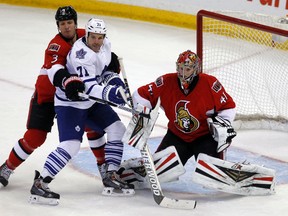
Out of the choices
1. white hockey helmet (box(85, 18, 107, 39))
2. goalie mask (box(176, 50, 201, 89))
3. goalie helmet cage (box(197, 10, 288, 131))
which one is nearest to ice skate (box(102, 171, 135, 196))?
goalie mask (box(176, 50, 201, 89))

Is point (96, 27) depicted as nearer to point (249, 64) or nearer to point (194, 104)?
point (194, 104)

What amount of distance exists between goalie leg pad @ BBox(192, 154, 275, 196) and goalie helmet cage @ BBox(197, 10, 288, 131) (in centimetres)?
127

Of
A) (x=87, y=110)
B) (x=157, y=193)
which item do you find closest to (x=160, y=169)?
(x=157, y=193)

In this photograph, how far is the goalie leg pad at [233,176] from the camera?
4309mm

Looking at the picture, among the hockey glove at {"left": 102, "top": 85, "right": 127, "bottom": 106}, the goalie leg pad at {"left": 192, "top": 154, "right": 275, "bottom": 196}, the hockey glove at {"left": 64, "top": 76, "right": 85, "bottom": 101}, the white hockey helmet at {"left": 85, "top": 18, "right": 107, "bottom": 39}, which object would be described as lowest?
the goalie leg pad at {"left": 192, "top": 154, "right": 275, "bottom": 196}

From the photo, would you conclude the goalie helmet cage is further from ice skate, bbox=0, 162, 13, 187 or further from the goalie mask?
ice skate, bbox=0, 162, 13, 187

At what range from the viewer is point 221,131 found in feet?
14.1

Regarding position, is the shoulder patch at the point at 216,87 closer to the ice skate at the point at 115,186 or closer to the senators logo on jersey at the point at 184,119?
the senators logo on jersey at the point at 184,119

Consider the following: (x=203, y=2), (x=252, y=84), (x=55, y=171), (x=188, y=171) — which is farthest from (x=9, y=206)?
(x=203, y=2)

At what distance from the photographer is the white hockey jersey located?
13.7ft

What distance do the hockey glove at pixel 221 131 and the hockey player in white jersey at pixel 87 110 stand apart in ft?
1.49

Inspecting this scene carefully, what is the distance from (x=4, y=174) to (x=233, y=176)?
3.83 ft

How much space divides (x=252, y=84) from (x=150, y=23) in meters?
2.93

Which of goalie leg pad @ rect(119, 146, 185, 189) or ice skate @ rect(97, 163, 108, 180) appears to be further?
ice skate @ rect(97, 163, 108, 180)
